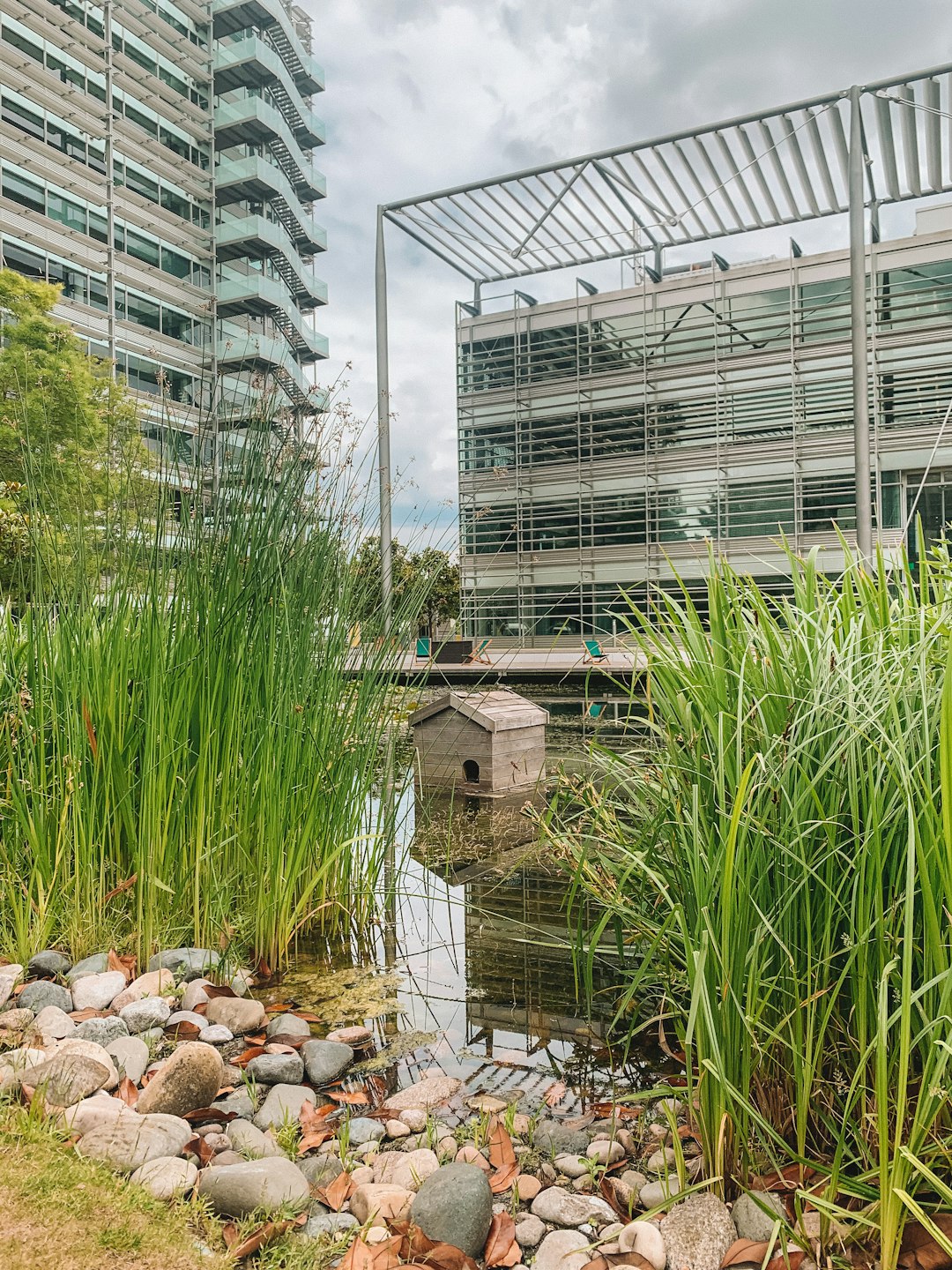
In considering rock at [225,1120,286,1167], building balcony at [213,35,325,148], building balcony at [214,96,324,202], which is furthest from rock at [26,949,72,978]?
building balcony at [213,35,325,148]

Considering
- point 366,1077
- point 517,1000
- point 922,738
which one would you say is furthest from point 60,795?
point 922,738

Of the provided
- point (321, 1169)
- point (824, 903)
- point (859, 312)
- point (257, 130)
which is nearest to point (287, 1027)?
point (321, 1169)

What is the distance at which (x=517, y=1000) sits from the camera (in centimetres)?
210

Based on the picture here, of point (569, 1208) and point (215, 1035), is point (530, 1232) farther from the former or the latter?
point (215, 1035)

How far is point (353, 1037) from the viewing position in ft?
Result: 6.26

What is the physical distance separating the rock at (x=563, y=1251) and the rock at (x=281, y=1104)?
1.65 ft

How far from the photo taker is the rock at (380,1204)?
1.24 m

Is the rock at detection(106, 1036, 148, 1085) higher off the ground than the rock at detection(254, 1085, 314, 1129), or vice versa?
the rock at detection(106, 1036, 148, 1085)

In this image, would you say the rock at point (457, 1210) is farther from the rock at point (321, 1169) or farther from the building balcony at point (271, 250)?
the building balcony at point (271, 250)

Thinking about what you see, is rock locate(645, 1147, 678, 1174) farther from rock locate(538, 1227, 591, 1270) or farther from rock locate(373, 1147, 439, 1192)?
rock locate(373, 1147, 439, 1192)

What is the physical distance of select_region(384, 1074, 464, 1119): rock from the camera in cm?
162

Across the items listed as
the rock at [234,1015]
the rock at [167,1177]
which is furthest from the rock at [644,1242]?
the rock at [234,1015]

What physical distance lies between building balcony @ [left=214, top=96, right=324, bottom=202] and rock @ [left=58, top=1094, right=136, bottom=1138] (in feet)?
92.0

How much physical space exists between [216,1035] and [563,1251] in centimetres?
91
